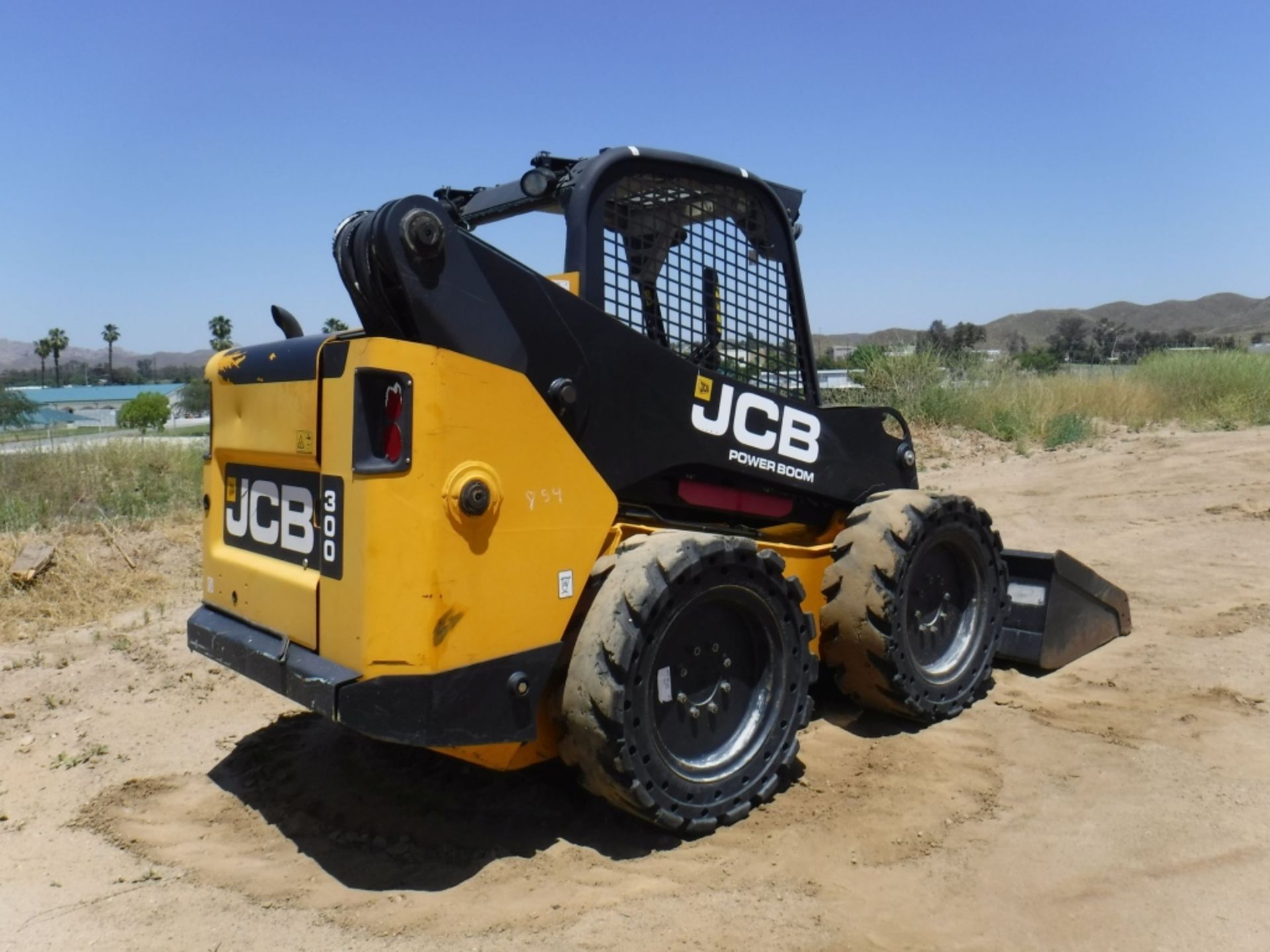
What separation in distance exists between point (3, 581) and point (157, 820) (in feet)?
12.2

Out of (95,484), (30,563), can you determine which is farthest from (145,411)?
(30,563)

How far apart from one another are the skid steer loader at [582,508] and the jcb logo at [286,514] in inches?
0.6

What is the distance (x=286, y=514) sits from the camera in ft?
11.2

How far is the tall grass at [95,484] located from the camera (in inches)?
334

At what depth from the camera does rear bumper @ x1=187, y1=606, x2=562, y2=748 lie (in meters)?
2.89

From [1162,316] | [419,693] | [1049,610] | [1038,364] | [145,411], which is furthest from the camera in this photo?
[1162,316]

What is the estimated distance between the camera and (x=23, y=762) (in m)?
4.28

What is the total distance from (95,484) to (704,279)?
811cm

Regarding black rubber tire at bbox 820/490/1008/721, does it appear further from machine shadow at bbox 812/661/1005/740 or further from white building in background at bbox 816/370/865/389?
white building in background at bbox 816/370/865/389

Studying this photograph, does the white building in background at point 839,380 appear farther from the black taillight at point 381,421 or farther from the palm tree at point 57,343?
the palm tree at point 57,343

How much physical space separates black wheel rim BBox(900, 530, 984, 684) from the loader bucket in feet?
1.32

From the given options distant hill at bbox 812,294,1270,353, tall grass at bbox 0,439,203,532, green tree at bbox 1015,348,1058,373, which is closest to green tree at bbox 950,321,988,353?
green tree at bbox 1015,348,1058,373

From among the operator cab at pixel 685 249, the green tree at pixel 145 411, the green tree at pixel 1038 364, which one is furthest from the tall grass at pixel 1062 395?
the green tree at pixel 145 411

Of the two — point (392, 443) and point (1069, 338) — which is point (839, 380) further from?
point (1069, 338)
